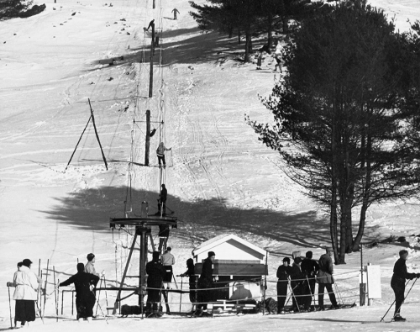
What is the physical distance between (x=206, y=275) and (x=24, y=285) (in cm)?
418

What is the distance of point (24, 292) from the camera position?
18562mm

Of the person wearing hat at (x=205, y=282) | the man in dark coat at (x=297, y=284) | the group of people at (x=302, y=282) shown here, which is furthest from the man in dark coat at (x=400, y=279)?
the person wearing hat at (x=205, y=282)

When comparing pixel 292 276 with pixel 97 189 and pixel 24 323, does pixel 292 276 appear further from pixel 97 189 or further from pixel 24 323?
pixel 97 189

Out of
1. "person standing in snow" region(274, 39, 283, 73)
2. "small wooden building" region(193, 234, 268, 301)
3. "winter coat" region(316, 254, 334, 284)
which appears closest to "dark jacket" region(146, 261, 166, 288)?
"small wooden building" region(193, 234, 268, 301)

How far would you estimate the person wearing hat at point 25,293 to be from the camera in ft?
61.0

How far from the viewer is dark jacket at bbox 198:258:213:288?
68.6 feet

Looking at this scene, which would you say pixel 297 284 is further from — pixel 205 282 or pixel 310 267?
pixel 205 282

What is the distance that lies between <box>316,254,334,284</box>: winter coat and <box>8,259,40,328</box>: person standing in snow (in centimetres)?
619

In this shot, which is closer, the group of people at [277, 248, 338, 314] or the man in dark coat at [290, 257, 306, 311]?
the group of people at [277, 248, 338, 314]

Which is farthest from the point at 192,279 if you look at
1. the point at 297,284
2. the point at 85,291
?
the point at 85,291

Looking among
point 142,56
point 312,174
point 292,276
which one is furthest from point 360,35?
point 142,56

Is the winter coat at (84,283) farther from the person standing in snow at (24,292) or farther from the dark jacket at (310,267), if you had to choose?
the dark jacket at (310,267)

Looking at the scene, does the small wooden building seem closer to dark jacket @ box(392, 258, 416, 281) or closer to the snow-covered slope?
the snow-covered slope

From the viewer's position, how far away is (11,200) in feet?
138
